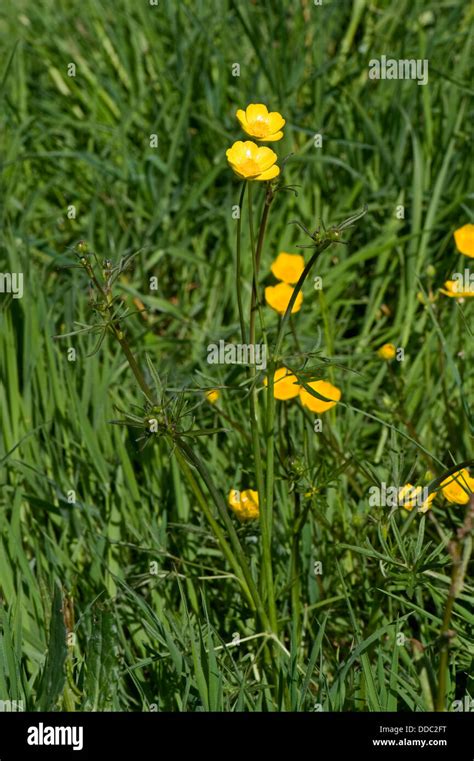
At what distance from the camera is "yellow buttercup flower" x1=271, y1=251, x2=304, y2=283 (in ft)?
7.80

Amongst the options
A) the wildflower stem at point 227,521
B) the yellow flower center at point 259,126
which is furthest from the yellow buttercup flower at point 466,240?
the wildflower stem at point 227,521

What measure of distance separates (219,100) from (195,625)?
1800 mm

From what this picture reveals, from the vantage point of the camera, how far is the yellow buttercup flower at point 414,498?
164cm

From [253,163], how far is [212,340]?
40.0 inches

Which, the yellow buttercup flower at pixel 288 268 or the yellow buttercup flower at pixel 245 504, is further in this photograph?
the yellow buttercup flower at pixel 288 268

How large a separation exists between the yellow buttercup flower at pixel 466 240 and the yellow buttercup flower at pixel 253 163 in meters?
0.79

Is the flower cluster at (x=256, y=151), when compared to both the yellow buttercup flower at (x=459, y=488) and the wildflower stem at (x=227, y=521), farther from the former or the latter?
the yellow buttercup flower at (x=459, y=488)

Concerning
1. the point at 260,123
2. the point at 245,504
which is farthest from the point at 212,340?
the point at 260,123

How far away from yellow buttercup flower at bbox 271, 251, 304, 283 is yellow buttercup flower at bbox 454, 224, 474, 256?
1.29 feet

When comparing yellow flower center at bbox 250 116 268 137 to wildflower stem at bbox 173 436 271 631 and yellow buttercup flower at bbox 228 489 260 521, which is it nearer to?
wildflower stem at bbox 173 436 271 631

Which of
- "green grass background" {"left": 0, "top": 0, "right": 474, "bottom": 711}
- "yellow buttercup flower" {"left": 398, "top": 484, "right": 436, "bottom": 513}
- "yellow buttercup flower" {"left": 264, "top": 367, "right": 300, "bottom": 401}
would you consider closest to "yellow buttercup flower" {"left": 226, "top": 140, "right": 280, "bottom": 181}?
"green grass background" {"left": 0, "top": 0, "right": 474, "bottom": 711}

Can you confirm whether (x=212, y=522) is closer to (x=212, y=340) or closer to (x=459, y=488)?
(x=459, y=488)

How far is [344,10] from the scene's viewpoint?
10.8 ft
